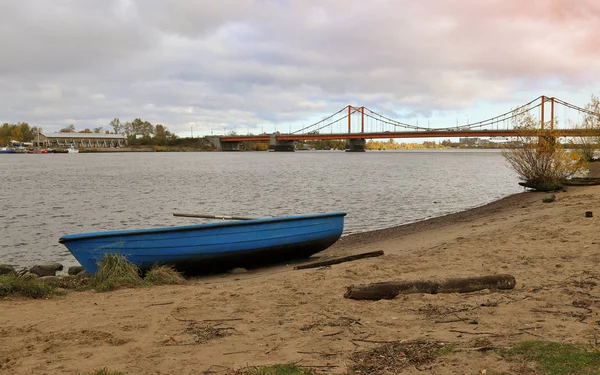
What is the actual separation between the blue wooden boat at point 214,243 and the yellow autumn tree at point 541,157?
48.6ft

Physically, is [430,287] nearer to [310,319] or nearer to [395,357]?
[310,319]

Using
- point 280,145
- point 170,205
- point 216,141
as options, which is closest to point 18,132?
point 216,141

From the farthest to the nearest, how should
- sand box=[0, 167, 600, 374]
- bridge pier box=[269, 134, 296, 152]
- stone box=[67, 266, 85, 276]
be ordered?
1. bridge pier box=[269, 134, 296, 152]
2. stone box=[67, 266, 85, 276]
3. sand box=[0, 167, 600, 374]

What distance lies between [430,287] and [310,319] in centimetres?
177

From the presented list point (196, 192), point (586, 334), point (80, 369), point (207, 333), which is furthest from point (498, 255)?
point (196, 192)

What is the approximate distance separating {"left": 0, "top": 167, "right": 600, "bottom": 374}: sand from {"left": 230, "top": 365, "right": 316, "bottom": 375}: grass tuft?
0.15m

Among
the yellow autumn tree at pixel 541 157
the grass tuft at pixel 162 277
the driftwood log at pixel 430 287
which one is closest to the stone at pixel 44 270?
the grass tuft at pixel 162 277

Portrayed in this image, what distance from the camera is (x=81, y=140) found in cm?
18175

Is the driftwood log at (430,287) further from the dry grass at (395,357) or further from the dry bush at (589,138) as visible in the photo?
the dry bush at (589,138)

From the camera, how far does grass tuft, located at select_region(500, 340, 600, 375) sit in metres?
3.97

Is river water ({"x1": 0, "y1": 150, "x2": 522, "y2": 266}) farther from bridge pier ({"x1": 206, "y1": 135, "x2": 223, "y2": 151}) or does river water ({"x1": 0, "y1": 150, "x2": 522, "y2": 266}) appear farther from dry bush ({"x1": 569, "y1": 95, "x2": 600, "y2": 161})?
bridge pier ({"x1": 206, "y1": 135, "x2": 223, "y2": 151})

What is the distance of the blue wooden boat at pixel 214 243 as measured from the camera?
32.5ft

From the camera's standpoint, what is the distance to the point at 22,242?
16469mm

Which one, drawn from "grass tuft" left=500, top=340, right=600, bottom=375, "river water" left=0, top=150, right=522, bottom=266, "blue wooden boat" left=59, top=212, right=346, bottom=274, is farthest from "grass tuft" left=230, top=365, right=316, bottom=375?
"river water" left=0, top=150, right=522, bottom=266
